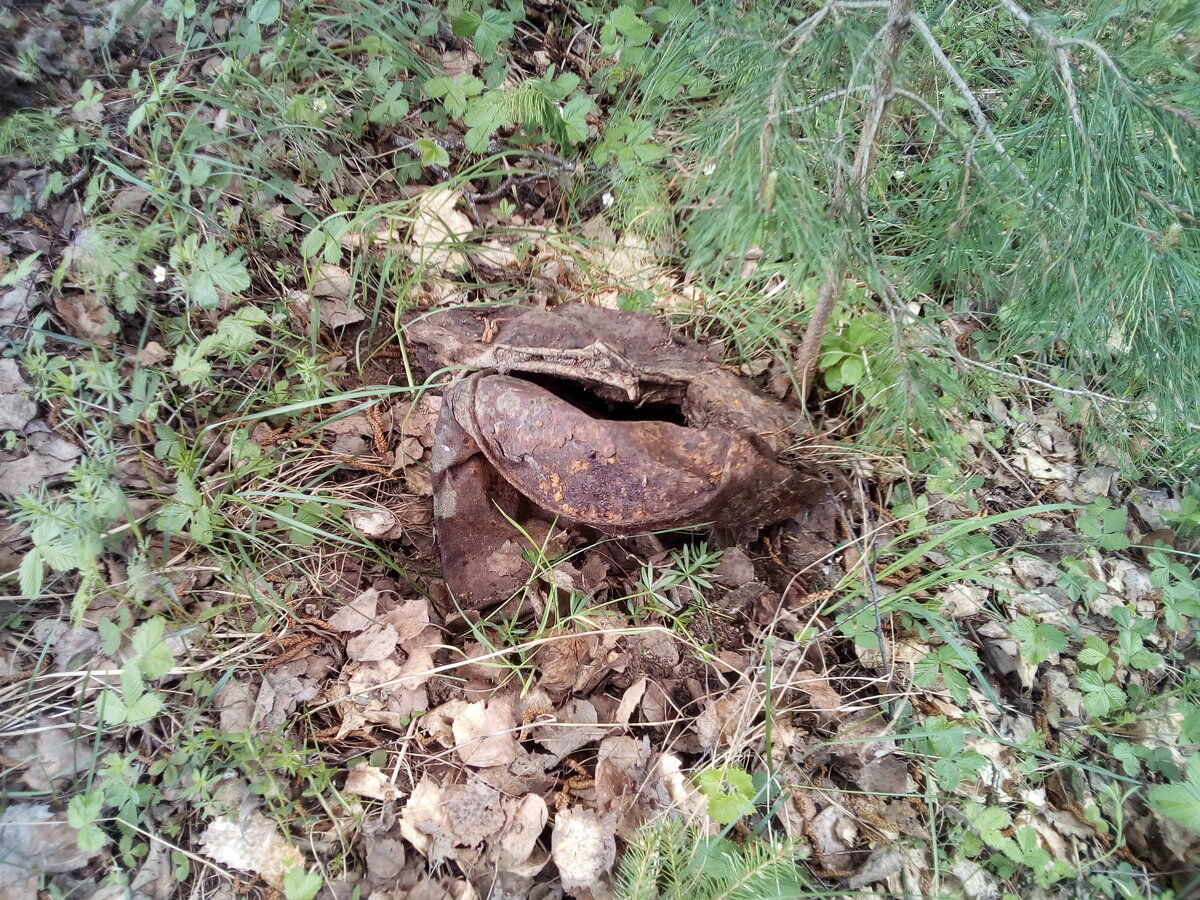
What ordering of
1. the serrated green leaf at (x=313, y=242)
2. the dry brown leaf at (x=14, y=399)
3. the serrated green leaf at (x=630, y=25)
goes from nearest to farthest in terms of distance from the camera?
1. the dry brown leaf at (x=14, y=399)
2. the serrated green leaf at (x=313, y=242)
3. the serrated green leaf at (x=630, y=25)

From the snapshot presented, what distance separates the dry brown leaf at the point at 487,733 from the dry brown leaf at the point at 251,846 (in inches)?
18.0

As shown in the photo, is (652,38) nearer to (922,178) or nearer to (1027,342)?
(922,178)

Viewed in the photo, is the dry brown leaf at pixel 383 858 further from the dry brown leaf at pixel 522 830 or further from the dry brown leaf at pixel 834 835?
the dry brown leaf at pixel 834 835

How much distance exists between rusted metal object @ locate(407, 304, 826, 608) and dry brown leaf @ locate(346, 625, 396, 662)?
0.23 m

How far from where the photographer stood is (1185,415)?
2.04m

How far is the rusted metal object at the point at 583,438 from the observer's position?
1726mm

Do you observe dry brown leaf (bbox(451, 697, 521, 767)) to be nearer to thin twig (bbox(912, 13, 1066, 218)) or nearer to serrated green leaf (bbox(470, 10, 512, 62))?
thin twig (bbox(912, 13, 1066, 218))

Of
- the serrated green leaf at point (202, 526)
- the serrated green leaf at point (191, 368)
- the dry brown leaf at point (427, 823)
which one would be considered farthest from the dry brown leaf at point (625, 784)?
the serrated green leaf at point (191, 368)

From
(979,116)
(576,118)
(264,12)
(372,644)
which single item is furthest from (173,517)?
(979,116)

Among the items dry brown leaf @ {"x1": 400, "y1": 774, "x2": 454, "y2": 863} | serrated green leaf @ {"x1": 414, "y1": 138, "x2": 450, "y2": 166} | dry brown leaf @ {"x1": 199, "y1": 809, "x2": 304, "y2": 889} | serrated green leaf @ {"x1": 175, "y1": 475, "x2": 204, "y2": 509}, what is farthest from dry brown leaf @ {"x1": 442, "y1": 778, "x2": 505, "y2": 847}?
serrated green leaf @ {"x1": 414, "y1": 138, "x2": 450, "y2": 166}

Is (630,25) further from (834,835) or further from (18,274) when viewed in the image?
(834,835)

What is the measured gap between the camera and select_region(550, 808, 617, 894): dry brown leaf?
165 centimetres

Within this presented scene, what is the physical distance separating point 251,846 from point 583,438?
Answer: 1.31 m

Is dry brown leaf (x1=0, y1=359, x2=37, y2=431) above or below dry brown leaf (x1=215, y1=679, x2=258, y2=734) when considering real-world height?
above
